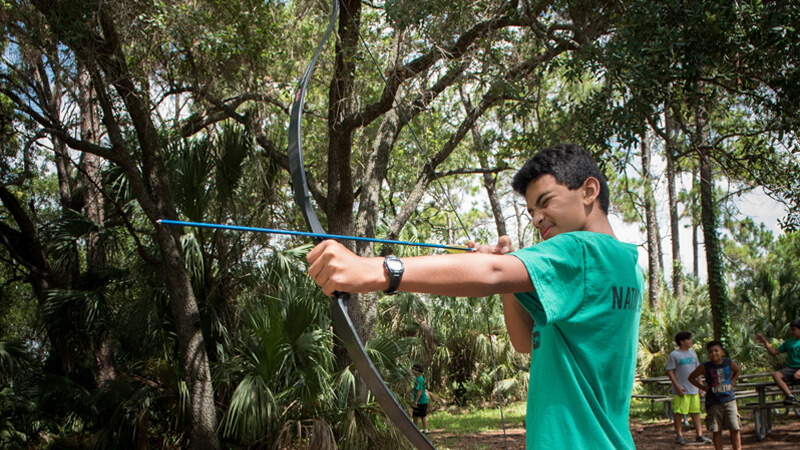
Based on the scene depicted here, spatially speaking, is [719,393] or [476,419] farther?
[476,419]

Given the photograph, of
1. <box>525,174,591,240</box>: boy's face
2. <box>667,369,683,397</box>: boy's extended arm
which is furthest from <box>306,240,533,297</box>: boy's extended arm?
<box>667,369,683,397</box>: boy's extended arm

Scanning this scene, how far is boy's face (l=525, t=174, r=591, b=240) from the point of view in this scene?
61.7 inches

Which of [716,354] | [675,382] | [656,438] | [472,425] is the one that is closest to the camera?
[716,354]

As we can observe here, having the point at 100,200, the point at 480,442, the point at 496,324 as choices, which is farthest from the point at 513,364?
the point at 100,200

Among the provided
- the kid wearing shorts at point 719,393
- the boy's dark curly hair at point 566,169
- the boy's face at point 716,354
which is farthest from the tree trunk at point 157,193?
the boy's dark curly hair at point 566,169

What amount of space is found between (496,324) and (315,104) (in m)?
7.52

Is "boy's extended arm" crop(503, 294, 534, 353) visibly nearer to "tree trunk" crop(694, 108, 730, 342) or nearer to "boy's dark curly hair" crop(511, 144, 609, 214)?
"boy's dark curly hair" crop(511, 144, 609, 214)

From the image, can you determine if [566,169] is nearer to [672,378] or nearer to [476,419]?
[672,378]

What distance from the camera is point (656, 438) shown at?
9.57m

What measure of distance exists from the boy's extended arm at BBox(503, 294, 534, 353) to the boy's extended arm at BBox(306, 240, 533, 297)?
1.91ft

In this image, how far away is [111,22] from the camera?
22.4 feet

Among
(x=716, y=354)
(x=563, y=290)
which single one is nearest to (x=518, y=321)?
(x=563, y=290)

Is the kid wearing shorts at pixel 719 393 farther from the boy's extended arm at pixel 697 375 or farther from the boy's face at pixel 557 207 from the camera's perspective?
the boy's face at pixel 557 207

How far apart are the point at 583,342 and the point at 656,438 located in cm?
941
